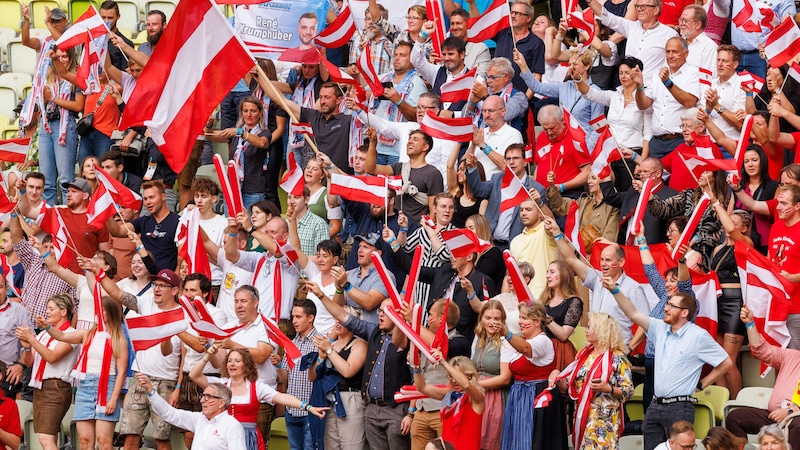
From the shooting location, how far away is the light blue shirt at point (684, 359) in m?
11.4

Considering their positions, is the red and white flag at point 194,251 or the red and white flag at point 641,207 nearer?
the red and white flag at point 641,207

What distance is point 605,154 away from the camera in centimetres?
1384

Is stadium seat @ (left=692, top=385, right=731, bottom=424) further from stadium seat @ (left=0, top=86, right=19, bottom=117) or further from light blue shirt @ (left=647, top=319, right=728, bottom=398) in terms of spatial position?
stadium seat @ (left=0, top=86, right=19, bottom=117)

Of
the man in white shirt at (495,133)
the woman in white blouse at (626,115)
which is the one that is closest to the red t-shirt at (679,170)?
the woman in white blouse at (626,115)

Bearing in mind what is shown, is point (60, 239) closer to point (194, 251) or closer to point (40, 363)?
point (40, 363)

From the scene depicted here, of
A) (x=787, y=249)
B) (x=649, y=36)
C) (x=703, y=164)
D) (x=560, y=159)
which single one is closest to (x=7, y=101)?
(x=560, y=159)

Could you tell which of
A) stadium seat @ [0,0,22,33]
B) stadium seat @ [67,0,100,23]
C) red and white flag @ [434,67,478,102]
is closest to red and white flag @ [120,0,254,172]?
red and white flag @ [434,67,478,102]

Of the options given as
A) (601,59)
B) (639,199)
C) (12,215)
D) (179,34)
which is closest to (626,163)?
(639,199)

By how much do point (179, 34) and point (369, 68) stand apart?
3475 mm

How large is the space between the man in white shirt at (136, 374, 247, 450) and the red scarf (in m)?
2.06

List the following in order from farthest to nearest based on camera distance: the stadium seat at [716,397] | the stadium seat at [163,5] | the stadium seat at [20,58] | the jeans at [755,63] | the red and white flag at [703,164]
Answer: the stadium seat at [20,58], the stadium seat at [163,5], the jeans at [755,63], the red and white flag at [703,164], the stadium seat at [716,397]

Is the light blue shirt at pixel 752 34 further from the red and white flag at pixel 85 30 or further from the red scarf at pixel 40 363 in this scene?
the red scarf at pixel 40 363

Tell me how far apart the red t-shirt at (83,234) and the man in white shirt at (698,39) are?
5787mm

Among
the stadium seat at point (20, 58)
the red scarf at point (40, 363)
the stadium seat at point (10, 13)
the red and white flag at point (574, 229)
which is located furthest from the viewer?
the stadium seat at point (10, 13)
